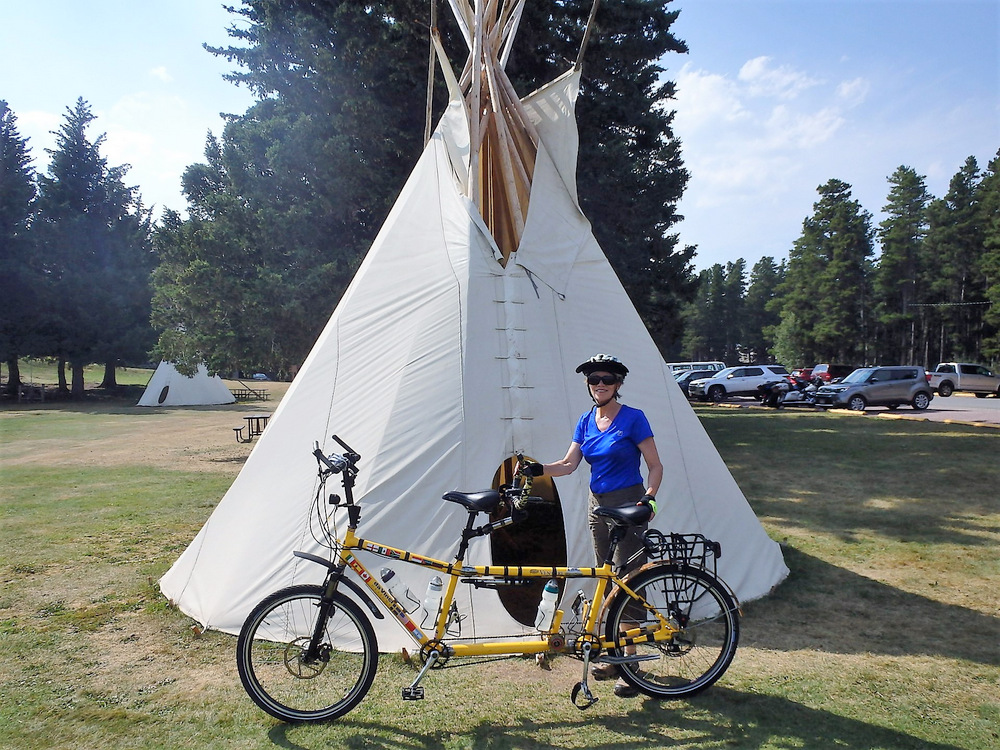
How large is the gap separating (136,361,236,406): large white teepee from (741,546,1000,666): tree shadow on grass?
30219mm

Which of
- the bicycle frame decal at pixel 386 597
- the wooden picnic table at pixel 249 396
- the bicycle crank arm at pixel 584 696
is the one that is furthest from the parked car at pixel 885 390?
the wooden picnic table at pixel 249 396

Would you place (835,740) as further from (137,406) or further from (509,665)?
(137,406)

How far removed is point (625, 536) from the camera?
3.95 meters

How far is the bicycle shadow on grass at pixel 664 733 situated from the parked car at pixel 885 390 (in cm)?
2476

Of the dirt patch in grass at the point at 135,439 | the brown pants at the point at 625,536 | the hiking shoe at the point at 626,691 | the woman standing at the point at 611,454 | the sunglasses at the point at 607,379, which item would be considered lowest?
the dirt patch in grass at the point at 135,439

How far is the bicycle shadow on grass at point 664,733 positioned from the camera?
332 centimetres

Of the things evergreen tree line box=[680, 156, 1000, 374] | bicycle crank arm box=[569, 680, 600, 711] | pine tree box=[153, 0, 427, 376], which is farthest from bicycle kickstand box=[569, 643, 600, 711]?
evergreen tree line box=[680, 156, 1000, 374]

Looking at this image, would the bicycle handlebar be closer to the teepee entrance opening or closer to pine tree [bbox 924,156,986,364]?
the teepee entrance opening

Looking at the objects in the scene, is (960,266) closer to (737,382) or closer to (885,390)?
(737,382)

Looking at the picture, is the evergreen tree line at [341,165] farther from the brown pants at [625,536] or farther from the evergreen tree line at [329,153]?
the brown pants at [625,536]

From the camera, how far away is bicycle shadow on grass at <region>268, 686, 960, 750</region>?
10.9 feet

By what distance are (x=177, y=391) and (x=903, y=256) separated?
52.7 m

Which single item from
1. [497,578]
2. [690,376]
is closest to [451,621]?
[497,578]

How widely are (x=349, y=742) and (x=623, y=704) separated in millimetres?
1475
